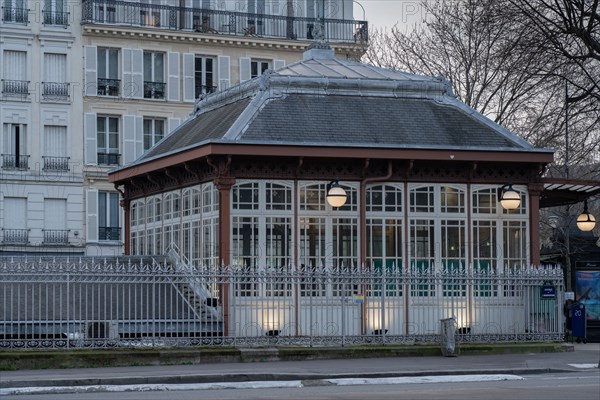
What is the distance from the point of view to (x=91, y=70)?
57.8 metres

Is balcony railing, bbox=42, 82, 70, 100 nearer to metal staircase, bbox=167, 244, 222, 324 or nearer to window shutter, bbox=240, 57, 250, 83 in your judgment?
window shutter, bbox=240, 57, 250, 83

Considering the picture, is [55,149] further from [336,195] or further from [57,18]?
[336,195]

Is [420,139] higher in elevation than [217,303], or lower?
higher

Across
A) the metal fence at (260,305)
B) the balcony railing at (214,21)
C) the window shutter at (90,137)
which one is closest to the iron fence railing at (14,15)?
the balcony railing at (214,21)

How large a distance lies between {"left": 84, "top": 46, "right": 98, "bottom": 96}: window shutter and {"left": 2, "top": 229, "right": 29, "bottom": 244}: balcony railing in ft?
20.7

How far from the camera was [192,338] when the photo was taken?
27531mm

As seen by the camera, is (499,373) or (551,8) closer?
(499,373)

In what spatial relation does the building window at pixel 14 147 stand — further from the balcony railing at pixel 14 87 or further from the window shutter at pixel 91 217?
the window shutter at pixel 91 217

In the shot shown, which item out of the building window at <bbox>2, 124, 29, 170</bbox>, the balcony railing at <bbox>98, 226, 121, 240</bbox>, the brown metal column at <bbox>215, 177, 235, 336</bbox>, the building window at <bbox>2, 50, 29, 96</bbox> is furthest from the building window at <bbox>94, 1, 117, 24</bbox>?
the brown metal column at <bbox>215, 177, 235, 336</bbox>

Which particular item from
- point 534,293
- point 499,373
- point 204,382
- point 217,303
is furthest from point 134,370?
point 534,293

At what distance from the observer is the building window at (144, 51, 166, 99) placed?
2324 inches

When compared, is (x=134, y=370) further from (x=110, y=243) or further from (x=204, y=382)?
(x=110, y=243)

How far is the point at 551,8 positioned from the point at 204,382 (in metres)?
12.7

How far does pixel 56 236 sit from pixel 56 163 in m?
3.01
